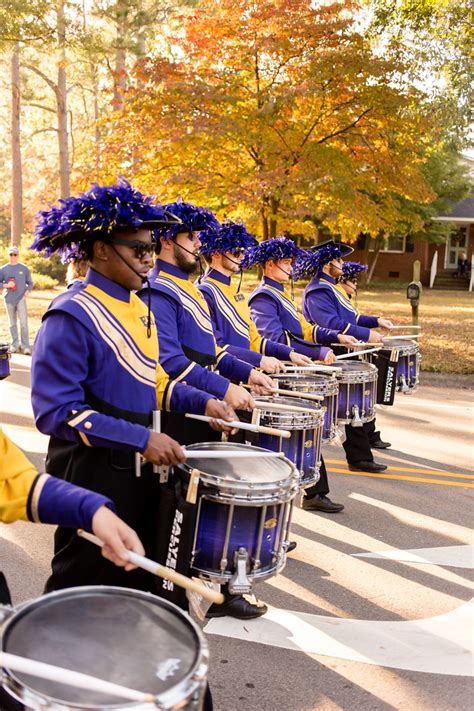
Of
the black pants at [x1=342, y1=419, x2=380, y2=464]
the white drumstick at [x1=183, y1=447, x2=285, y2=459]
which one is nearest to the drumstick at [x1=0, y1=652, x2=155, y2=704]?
the white drumstick at [x1=183, y1=447, x2=285, y2=459]

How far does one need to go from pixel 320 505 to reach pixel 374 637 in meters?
2.15

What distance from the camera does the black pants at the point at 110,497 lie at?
3332 mm

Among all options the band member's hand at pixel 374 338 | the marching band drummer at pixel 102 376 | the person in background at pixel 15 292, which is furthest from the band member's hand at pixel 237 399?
the person in background at pixel 15 292

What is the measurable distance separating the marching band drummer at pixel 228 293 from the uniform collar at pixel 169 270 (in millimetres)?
960

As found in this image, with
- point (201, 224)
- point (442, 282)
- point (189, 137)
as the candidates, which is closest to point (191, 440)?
point (201, 224)

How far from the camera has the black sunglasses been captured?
137 inches

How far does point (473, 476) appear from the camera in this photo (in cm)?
781

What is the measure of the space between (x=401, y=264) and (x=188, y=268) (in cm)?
3694

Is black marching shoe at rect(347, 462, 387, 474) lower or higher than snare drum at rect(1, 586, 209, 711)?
lower

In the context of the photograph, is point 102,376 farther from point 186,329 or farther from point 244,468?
point 186,329

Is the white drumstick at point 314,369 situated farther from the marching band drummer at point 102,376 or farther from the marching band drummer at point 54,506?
the marching band drummer at point 54,506

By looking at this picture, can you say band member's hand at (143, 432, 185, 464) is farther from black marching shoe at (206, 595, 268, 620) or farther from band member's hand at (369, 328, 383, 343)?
band member's hand at (369, 328, 383, 343)

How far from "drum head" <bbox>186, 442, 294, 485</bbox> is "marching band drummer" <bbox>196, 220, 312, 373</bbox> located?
6.10 feet

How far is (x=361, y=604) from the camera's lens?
16.1ft
